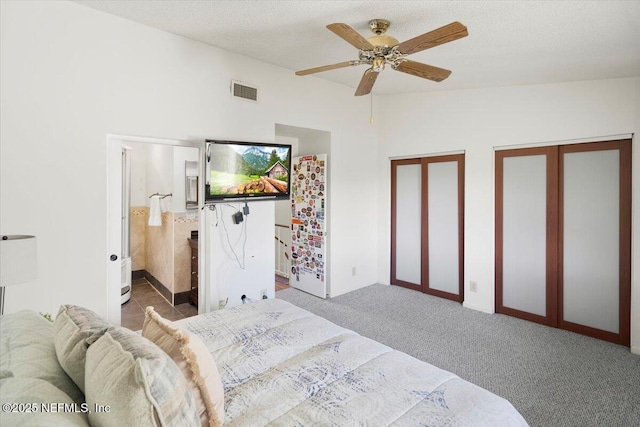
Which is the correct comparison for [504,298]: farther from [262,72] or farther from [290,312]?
[262,72]

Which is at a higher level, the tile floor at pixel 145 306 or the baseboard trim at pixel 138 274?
the baseboard trim at pixel 138 274

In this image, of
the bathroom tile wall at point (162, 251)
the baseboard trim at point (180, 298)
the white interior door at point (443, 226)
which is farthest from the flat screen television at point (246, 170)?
the white interior door at point (443, 226)

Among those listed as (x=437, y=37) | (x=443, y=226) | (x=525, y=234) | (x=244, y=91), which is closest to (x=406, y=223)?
(x=443, y=226)

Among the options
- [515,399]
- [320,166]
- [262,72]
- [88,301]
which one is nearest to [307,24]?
[262,72]

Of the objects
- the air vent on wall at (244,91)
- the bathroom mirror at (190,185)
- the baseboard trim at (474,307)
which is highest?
the air vent on wall at (244,91)

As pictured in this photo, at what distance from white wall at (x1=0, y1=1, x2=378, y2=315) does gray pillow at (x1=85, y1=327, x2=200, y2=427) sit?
1.92 m

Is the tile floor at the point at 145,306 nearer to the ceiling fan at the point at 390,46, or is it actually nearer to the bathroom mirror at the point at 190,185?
the bathroom mirror at the point at 190,185

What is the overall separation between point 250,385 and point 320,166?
3.43 metres

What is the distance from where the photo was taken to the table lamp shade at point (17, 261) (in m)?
1.69

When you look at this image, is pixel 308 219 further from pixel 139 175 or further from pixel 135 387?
pixel 135 387

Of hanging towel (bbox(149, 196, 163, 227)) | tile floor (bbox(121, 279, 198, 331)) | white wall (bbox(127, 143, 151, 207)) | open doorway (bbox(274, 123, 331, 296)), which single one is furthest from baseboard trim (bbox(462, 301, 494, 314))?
white wall (bbox(127, 143, 151, 207))

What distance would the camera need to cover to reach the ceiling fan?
194cm

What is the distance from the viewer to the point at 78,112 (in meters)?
2.54

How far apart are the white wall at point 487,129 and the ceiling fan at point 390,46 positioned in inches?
67.6
